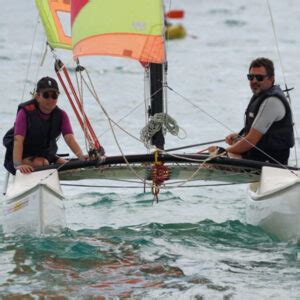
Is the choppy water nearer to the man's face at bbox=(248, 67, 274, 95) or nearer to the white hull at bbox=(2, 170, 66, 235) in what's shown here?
the white hull at bbox=(2, 170, 66, 235)

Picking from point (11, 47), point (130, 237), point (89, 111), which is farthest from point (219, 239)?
point (11, 47)

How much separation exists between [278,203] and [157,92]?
1.22m

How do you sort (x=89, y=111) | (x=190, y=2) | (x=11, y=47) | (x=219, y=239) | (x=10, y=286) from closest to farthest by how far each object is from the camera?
1. (x=10, y=286)
2. (x=219, y=239)
3. (x=89, y=111)
4. (x=11, y=47)
5. (x=190, y=2)

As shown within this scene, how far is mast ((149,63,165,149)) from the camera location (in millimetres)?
7137

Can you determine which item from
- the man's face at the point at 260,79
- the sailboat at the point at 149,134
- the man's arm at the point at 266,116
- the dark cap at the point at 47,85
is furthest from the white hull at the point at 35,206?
the man's face at the point at 260,79

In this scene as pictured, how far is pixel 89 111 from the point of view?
49.6ft

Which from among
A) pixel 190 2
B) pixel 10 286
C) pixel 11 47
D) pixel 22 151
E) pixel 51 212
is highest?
pixel 190 2

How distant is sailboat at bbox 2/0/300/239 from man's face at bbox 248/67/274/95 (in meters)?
0.61

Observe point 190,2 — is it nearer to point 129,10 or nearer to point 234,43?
point 234,43

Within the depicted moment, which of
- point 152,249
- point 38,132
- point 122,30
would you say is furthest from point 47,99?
point 152,249

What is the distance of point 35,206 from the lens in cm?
680

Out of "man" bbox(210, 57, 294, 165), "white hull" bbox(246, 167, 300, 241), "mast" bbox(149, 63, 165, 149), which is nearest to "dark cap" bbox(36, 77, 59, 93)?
"mast" bbox(149, 63, 165, 149)

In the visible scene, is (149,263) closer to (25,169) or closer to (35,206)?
(35,206)

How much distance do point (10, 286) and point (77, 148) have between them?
1.46 m
